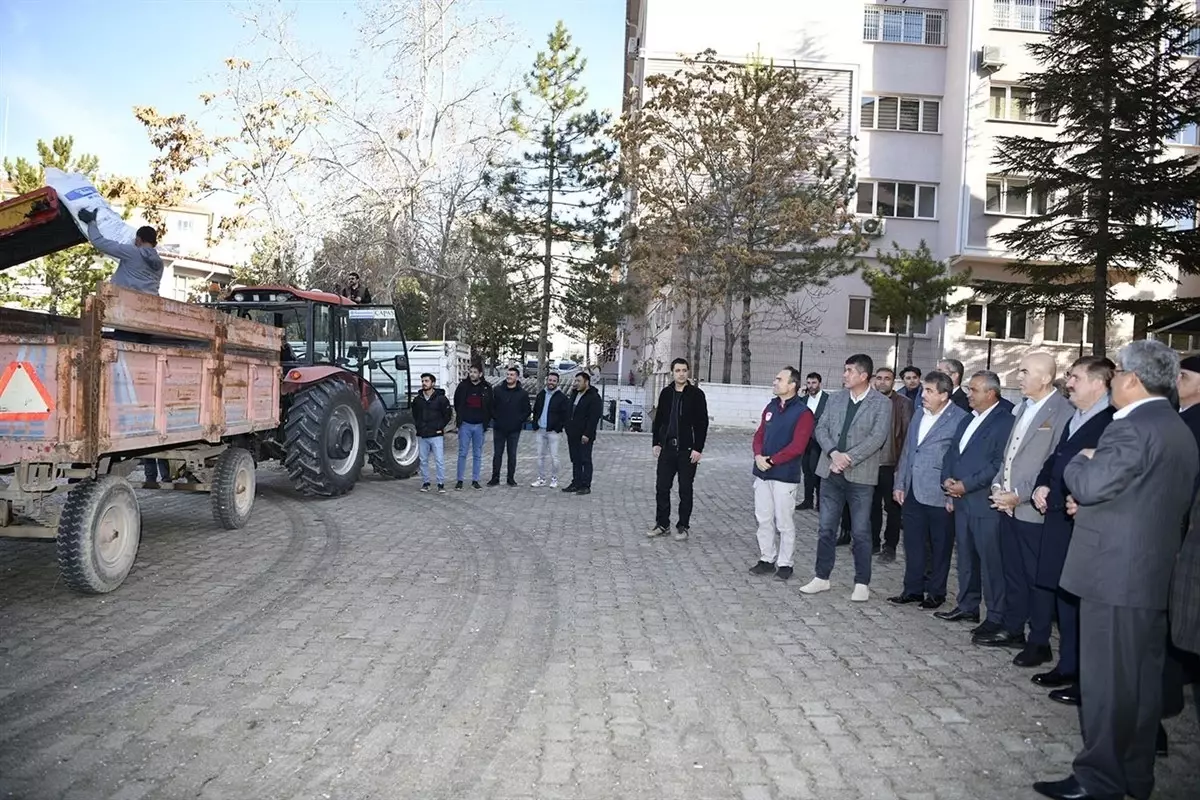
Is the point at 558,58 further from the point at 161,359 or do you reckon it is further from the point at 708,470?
the point at 161,359

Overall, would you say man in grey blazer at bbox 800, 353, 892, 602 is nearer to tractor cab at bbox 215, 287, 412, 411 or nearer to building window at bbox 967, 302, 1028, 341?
tractor cab at bbox 215, 287, 412, 411

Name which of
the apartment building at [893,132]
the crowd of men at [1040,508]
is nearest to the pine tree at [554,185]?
the apartment building at [893,132]

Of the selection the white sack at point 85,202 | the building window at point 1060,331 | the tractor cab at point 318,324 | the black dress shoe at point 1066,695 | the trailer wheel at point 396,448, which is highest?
the building window at point 1060,331

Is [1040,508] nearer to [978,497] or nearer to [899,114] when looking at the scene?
[978,497]

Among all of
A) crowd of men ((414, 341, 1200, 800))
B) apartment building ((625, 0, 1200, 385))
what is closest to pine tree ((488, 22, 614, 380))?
apartment building ((625, 0, 1200, 385))

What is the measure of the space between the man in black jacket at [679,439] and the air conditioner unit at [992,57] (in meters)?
25.0

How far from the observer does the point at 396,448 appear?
49.1ft

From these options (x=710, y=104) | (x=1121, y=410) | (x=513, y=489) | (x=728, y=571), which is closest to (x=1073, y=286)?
(x=710, y=104)

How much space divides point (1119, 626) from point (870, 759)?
1189 millimetres

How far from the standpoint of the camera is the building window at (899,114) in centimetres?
3288

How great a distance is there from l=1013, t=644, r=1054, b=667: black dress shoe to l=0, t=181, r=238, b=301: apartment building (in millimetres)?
6908

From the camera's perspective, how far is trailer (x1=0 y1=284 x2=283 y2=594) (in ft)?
19.5

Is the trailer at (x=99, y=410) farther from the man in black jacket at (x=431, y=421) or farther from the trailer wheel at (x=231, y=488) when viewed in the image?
the man in black jacket at (x=431, y=421)

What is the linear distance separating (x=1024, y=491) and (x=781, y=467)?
7.64ft
